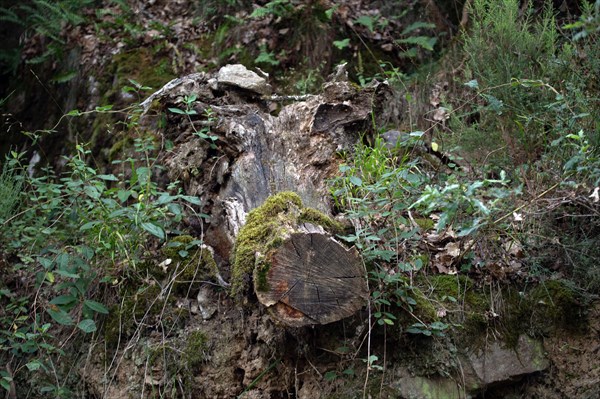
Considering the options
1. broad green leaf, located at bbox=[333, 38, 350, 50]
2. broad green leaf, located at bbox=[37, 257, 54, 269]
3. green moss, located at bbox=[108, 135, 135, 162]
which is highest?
broad green leaf, located at bbox=[333, 38, 350, 50]

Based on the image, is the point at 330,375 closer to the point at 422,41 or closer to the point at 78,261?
the point at 78,261

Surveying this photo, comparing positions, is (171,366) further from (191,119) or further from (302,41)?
(302,41)

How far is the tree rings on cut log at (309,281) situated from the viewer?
9.86ft

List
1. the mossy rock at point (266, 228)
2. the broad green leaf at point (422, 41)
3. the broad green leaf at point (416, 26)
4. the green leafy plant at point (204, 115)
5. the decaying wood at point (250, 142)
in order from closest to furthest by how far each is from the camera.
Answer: the mossy rock at point (266, 228) → the decaying wood at point (250, 142) → the green leafy plant at point (204, 115) → the broad green leaf at point (422, 41) → the broad green leaf at point (416, 26)

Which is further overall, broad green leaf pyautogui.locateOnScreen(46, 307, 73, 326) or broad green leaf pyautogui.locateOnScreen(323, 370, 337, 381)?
broad green leaf pyautogui.locateOnScreen(46, 307, 73, 326)

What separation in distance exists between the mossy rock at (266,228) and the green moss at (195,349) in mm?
481

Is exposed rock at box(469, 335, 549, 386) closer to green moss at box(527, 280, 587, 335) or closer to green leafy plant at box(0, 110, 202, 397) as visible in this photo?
green moss at box(527, 280, 587, 335)

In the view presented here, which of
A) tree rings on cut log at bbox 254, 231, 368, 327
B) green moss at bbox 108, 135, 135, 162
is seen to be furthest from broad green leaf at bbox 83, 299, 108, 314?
green moss at bbox 108, 135, 135, 162

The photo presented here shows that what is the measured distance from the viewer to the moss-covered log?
301 cm

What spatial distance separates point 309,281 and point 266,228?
444 millimetres

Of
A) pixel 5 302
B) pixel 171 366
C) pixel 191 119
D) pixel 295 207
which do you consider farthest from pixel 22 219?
pixel 295 207

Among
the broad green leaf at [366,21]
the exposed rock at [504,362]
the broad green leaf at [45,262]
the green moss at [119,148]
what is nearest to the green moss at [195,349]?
the broad green leaf at [45,262]

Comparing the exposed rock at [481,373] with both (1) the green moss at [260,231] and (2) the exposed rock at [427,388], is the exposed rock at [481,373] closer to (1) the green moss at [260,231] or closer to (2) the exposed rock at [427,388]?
(2) the exposed rock at [427,388]

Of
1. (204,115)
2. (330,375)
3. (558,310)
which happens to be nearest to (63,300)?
(204,115)
